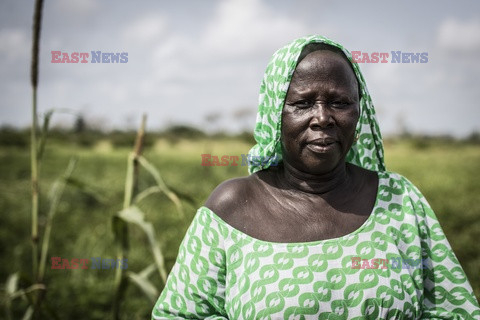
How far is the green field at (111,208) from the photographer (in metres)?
3.53

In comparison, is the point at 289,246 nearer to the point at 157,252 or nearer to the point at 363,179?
the point at 363,179

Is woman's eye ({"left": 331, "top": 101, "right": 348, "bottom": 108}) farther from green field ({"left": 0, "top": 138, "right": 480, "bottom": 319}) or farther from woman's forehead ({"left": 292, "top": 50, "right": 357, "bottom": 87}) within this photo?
green field ({"left": 0, "top": 138, "right": 480, "bottom": 319})

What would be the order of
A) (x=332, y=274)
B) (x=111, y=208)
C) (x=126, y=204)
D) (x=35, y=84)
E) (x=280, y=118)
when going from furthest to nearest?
(x=111, y=208) < (x=126, y=204) < (x=35, y=84) < (x=280, y=118) < (x=332, y=274)

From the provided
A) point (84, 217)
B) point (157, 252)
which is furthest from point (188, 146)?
point (157, 252)

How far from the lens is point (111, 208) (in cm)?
704

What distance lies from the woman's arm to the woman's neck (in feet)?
1.07

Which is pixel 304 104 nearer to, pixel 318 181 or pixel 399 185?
pixel 318 181

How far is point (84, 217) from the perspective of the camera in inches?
259

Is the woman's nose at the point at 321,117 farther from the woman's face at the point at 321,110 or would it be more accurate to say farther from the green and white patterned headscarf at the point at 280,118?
the green and white patterned headscarf at the point at 280,118

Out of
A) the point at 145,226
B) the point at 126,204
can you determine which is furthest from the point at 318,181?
the point at 126,204

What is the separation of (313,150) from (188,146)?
44.9 feet

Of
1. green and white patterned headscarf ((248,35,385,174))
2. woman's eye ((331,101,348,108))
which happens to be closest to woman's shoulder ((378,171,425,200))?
green and white patterned headscarf ((248,35,385,174))

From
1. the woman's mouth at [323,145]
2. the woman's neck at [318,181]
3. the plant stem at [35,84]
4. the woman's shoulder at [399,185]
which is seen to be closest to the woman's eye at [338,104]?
the woman's mouth at [323,145]

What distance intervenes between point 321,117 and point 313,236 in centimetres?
39
